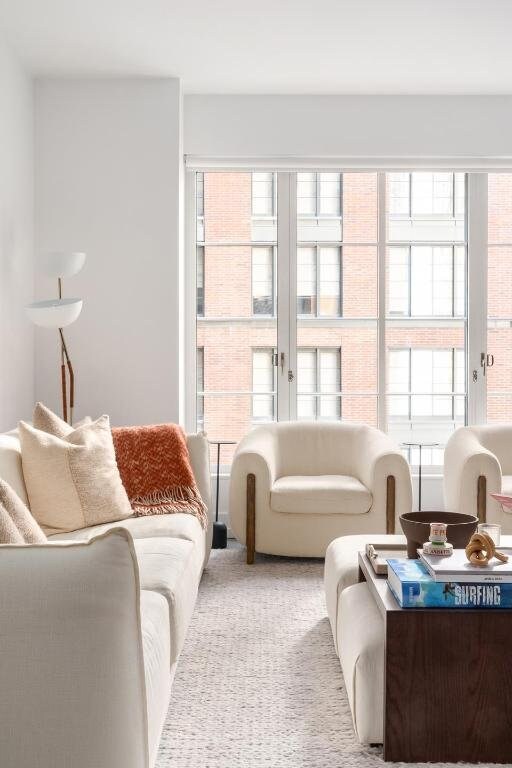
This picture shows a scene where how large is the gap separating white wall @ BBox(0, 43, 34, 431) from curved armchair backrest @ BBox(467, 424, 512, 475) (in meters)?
2.74

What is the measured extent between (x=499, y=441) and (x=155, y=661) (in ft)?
11.3

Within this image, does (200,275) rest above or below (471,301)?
above

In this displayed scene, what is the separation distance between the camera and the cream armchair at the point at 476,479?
173 inches

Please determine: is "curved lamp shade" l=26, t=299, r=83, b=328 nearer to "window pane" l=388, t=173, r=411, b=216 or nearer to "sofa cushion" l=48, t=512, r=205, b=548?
"sofa cushion" l=48, t=512, r=205, b=548

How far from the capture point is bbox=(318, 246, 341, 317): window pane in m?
5.55

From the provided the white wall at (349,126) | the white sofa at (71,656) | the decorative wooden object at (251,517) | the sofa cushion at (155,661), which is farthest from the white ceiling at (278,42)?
the white sofa at (71,656)

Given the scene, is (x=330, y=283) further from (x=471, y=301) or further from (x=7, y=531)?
(x=7, y=531)

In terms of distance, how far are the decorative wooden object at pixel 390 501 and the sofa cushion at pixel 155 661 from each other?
2.23m

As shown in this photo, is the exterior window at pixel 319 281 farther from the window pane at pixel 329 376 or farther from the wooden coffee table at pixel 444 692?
the wooden coffee table at pixel 444 692

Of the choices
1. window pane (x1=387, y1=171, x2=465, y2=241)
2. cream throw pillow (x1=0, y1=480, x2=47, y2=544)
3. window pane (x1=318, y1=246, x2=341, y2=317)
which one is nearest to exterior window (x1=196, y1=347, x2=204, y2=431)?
window pane (x1=318, y1=246, x2=341, y2=317)

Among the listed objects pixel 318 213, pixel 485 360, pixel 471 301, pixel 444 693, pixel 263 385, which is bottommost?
pixel 444 693

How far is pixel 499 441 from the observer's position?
4949 millimetres

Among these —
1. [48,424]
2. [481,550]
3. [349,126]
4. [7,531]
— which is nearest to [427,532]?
[481,550]

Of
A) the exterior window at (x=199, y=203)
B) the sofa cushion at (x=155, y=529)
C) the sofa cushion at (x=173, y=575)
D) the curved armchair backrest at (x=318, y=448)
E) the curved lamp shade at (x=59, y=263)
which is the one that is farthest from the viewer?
the exterior window at (x=199, y=203)
